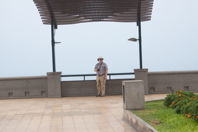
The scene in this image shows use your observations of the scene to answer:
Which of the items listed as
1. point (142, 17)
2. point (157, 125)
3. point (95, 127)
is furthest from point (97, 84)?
point (157, 125)

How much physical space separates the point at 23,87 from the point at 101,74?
3.78 metres

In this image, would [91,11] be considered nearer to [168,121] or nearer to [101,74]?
[101,74]

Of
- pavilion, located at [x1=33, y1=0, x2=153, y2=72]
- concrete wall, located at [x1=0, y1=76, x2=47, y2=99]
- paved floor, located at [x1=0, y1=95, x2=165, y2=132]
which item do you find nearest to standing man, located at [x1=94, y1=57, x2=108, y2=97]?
pavilion, located at [x1=33, y1=0, x2=153, y2=72]

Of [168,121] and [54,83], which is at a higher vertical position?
[54,83]

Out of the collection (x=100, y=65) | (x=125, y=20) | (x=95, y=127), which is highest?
(x=125, y=20)

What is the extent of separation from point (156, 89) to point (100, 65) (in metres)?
Result: 2.94

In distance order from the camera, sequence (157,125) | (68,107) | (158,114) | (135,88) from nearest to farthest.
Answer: (157,125)
(158,114)
(135,88)
(68,107)

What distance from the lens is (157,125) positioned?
10.7 meters

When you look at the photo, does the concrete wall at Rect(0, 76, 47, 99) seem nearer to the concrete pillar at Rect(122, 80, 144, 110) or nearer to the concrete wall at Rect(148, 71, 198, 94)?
the concrete wall at Rect(148, 71, 198, 94)

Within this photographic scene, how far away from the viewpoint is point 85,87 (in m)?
23.6

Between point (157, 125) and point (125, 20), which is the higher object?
point (125, 20)

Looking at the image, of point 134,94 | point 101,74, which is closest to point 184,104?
point 134,94

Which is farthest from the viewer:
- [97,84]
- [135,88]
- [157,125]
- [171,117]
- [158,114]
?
[97,84]

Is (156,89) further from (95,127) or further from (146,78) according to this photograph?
(95,127)
